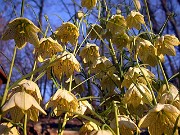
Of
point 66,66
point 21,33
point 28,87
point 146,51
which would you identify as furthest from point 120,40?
point 28,87

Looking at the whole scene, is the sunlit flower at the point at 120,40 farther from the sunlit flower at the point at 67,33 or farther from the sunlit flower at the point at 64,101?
the sunlit flower at the point at 64,101

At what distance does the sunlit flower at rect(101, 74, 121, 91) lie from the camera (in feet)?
4.38

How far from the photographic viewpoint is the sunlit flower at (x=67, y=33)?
1286 mm

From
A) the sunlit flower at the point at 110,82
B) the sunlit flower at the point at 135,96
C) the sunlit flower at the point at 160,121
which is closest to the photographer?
the sunlit flower at the point at 160,121

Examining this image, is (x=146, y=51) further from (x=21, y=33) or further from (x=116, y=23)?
(x=21, y=33)

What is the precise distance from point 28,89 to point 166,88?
429 mm

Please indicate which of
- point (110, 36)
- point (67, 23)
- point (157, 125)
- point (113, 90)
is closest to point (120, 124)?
point (157, 125)

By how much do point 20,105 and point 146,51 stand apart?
56cm

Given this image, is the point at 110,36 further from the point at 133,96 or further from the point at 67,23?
the point at 133,96

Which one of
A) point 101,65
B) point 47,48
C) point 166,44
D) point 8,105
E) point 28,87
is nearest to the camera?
point 8,105

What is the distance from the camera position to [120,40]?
1.42 metres

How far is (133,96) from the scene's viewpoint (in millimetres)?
1119

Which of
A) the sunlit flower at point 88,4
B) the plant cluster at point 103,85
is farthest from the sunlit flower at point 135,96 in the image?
the sunlit flower at point 88,4

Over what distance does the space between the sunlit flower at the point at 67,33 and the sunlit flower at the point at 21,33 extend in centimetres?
15
